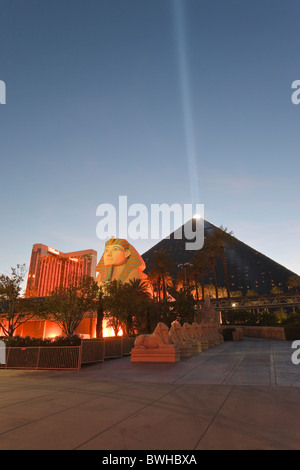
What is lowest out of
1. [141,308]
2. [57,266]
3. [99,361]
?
[99,361]

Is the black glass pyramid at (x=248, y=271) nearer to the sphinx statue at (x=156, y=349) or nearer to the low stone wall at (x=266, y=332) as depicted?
the low stone wall at (x=266, y=332)

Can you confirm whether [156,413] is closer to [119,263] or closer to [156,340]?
[156,340]

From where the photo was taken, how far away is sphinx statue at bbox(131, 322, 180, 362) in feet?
46.9

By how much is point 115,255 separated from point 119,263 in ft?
4.73

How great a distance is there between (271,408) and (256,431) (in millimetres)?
1532

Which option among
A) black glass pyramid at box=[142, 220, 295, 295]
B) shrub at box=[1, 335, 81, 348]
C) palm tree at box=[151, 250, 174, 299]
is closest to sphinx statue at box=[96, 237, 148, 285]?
palm tree at box=[151, 250, 174, 299]

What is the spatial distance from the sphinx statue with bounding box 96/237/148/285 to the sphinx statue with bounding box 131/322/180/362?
3247cm

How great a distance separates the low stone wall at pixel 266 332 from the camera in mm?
28344

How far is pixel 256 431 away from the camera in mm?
4484

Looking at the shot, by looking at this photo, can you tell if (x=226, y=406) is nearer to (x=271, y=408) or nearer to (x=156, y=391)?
(x=271, y=408)

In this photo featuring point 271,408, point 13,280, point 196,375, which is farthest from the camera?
point 13,280

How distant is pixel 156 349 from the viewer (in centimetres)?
1461

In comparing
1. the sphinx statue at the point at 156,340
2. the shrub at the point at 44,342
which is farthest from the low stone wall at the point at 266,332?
the shrub at the point at 44,342

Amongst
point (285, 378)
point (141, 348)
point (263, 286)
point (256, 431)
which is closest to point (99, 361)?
point (141, 348)
